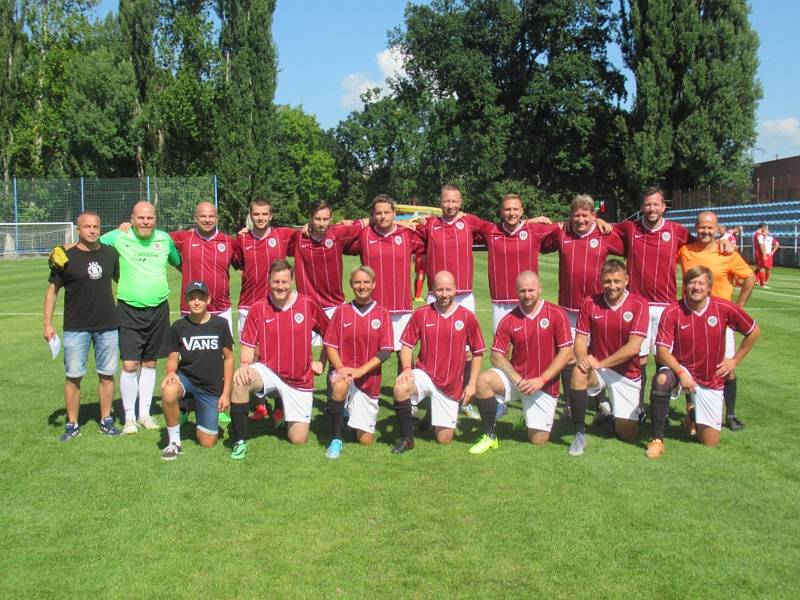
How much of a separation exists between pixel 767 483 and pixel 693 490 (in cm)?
55

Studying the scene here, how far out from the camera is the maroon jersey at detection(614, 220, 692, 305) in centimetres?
675

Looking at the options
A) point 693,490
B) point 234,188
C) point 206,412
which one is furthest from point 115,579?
point 234,188

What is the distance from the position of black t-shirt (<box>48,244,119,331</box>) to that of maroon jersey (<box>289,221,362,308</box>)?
A: 1713 millimetres

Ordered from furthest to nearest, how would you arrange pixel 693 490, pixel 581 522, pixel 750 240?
pixel 750 240
pixel 693 490
pixel 581 522

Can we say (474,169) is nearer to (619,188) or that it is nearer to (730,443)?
(619,188)

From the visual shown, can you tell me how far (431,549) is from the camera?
3986 mm

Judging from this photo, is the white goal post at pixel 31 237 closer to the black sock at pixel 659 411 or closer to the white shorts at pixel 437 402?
the white shorts at pixel 437 402

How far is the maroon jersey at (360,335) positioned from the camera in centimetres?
618

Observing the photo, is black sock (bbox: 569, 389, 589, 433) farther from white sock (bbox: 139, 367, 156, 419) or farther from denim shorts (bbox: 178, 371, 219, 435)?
white sock (bbox: 139, 367, 156, 419)

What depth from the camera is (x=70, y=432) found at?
6133 mm

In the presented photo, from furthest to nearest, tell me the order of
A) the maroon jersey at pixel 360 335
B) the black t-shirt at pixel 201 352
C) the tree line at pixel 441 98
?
the tree line at pixel 441 98
the maroon jersey at pixel 360 335
the black t-shirt at pixel 201 352

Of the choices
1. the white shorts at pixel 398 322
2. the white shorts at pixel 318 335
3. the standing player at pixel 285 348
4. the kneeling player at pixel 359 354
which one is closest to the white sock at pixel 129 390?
the standing player at pixel 285 348

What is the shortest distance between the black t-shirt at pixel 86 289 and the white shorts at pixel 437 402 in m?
2.71

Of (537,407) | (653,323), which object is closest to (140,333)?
(537,407)
